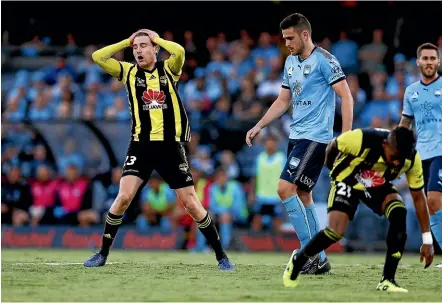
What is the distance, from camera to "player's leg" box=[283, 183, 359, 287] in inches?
323

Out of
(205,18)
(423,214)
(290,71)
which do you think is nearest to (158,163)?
(290,71)

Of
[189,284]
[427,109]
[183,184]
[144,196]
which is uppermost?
[427,109]

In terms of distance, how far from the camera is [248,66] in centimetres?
2022

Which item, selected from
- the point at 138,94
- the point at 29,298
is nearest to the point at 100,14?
the point at 138,94

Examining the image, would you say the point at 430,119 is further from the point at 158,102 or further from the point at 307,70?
the point at 158,102

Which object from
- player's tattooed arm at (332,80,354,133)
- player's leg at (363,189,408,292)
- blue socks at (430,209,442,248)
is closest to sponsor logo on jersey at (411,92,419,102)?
blue socks at (430,209,442,248)

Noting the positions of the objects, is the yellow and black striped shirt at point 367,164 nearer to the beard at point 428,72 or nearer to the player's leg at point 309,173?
the player's leg at point 309,173

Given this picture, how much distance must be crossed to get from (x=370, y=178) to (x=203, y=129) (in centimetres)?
1061

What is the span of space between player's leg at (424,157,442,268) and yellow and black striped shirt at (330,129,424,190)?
2.76 meters

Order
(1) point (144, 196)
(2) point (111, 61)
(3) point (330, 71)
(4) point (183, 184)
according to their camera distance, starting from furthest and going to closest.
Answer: (1) point (144, 196)
(2) point (111, 61)
(4) point (183, 184)
(3) point (330, 71)

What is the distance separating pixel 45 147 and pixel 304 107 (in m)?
10.8

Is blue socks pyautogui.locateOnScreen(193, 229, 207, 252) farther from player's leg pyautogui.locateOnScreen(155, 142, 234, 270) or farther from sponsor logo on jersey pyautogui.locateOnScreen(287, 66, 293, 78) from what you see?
sponsor logo on jersey pyautogui.locateOnScreen(287, 66, 293, 78)

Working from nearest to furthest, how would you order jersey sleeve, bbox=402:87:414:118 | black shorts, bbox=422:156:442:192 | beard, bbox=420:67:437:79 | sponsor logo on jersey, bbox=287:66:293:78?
sponsor logo on jersey, bbox=287:66:293:78
black shorts, bbox=422:156:442:192
beard, bbox=420:67:437:79
jersey sleeve, bbox=402:87:414:118

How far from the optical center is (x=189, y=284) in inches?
337
